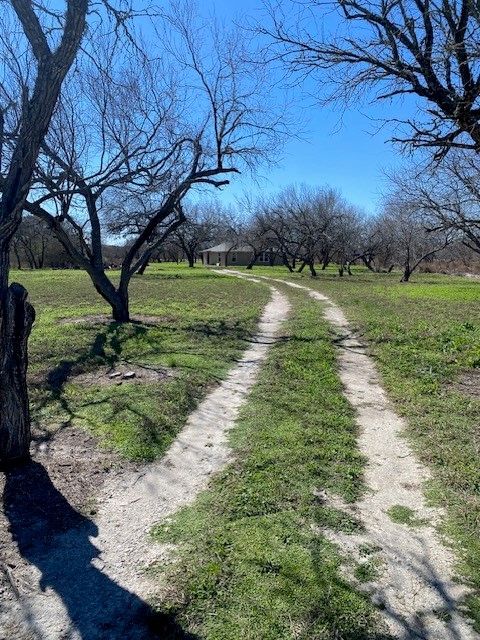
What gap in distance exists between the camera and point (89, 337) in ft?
34.4

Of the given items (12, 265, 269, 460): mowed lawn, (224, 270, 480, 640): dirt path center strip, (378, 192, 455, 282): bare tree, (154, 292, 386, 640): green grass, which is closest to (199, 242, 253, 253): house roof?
(378, 192, 455, 282): bare tree

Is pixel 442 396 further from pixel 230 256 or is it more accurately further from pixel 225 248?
pixel 230 256

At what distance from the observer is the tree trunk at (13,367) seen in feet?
13.8

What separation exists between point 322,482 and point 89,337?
766 cm

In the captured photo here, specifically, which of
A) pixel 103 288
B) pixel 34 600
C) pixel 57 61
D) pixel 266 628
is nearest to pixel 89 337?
pixel 103 288

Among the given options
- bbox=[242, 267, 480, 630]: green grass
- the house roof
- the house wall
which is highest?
the house roof

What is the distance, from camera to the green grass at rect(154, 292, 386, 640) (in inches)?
101

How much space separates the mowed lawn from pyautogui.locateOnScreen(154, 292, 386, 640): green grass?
3.61 feet

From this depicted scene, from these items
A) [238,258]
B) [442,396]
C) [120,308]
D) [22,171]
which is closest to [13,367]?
[22,171]

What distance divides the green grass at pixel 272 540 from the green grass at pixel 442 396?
717mm

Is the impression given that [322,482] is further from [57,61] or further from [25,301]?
[57,61]

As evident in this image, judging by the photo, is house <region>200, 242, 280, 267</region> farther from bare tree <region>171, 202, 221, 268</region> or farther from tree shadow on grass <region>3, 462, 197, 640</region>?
tree shadow on grass <region>3, 462, 197, 640</region>

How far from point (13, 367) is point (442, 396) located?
213 inches

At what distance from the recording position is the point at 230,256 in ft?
238
